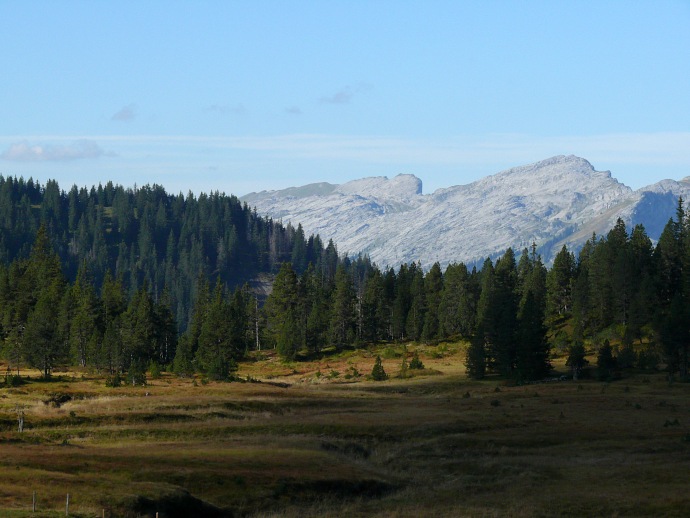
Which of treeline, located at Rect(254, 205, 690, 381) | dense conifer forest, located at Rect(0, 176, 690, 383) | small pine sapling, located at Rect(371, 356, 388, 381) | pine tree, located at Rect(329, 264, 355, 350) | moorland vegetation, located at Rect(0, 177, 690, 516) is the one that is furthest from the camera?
pine tree, located at Rect(329, 264, 355, 350)

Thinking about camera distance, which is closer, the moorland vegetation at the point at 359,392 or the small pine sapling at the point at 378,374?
the moorland vegetation at the point at 359,392

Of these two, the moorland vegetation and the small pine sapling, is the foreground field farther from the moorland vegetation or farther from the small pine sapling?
the small pine sapling

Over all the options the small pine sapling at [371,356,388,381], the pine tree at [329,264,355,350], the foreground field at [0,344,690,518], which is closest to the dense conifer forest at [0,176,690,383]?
the pine tree at [329,264,355,350]

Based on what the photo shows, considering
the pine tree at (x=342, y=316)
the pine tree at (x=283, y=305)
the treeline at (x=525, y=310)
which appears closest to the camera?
the treeline at (x=525, y=310)

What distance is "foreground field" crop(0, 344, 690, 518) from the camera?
142ft

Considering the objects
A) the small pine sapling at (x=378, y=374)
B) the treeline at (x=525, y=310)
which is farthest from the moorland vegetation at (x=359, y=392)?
the treeline at (x=525, y=310)

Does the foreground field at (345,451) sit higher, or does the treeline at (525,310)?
the treeline at (525,310)

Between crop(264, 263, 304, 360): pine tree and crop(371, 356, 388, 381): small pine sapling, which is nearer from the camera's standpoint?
crop(371, 356, 388, 381): small pine sapling

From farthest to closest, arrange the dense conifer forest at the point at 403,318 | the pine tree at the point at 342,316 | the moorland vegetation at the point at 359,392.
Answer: the pine tree at the point at 342,316, the dense conifer forest at the point at 403,318, the moorland vegetation at the point at 359,392

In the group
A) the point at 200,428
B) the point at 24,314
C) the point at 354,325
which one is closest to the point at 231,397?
the point at 200,428

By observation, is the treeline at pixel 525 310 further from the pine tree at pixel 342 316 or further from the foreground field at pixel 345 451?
the foreground field at pixel 345 451

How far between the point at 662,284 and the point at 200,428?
96157 millimetres

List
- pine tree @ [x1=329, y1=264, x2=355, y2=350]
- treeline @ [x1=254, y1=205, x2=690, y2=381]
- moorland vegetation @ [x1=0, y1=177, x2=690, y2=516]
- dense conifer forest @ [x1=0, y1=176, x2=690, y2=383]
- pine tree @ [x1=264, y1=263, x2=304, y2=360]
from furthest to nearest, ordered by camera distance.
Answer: pine tree @ [x1=329, y1=264, x2=355, y2=350] → pine tree @ [x1=264, y1=263, x2=304, y2=360] → dense conifer forest @ [x1=0, y1=176, x2=690, y2=383] → treeline @ [x1=254, y1=205, x2=690, y2=381] → moorland vegetation @ [x1=0, y1=177, x2=690, y2=516]

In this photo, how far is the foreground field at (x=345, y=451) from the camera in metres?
43.2
